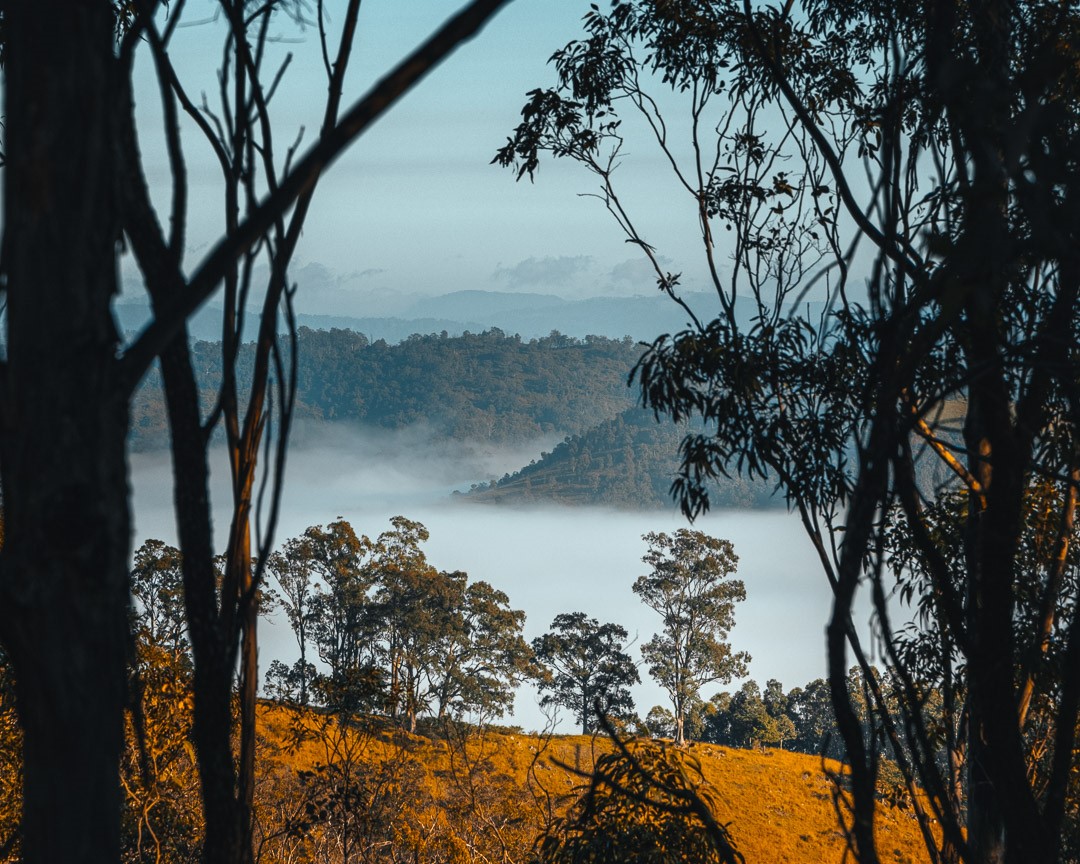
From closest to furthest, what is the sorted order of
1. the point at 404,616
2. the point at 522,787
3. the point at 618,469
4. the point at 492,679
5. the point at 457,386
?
the point at 522,787
the point at 404,616
the point at 492,679
the point at 618,469
the point at 457,386

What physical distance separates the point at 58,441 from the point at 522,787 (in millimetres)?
16613

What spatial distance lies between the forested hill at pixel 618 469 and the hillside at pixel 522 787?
190ft

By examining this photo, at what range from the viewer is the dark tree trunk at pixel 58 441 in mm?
916

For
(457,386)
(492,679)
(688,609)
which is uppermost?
(457,386)

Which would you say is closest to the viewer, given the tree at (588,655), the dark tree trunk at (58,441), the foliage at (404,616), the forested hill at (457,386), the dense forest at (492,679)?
the dark tree trunk at (58,441)

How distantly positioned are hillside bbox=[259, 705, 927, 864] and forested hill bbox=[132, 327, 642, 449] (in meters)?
82.8

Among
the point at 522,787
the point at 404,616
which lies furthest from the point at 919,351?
the point at 404,616

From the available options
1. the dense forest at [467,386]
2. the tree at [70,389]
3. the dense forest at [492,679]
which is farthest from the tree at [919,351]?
the dense forest at [467,386]

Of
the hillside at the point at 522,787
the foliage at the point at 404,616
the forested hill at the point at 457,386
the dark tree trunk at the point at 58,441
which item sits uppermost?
→ the forested hill at the point at 457,386

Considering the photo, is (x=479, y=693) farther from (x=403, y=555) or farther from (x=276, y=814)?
(x=276, y=814)

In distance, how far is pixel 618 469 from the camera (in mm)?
85562

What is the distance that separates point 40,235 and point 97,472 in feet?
0.73

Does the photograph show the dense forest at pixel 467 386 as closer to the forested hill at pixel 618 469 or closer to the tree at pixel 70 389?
the forested hill at pixel 618 469

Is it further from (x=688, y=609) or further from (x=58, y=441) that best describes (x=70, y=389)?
(x=688, y=609)
